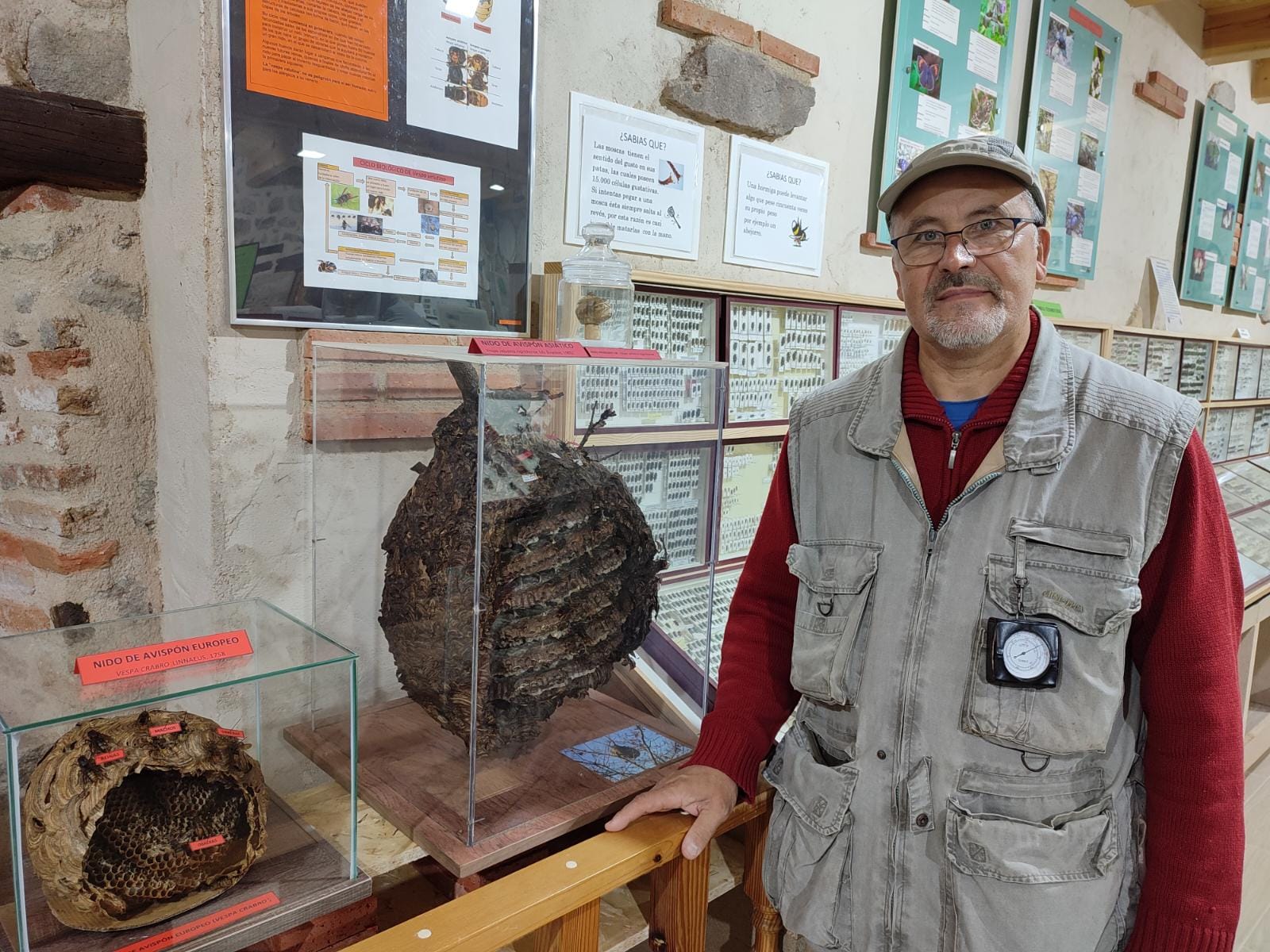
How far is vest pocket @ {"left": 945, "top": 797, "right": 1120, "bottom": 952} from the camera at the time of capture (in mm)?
995

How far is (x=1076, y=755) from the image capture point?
1.01 m

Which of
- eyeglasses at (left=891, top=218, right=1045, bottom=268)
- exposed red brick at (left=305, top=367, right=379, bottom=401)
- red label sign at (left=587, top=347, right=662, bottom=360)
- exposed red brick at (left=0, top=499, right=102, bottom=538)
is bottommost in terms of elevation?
exposed red brick at (left=0, top=499, right=102, bottom=538)

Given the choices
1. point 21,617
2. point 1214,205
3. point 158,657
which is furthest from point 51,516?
point 1214,205

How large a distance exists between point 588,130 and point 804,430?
2.64 feet

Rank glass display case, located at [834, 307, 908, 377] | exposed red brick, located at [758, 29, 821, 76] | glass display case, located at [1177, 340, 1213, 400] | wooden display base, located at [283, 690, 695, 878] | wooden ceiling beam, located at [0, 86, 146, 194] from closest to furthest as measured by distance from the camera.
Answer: wooden display base, located at [283, 690, 695, 878], wooden ceiling beam, located at [0, 86, 146, 194], exposed red brick, located at [758, 29, 821, 76], glass display case, located at [834, 307, 908, 377], glass display case, located at [1177, 340, 1213, 400]

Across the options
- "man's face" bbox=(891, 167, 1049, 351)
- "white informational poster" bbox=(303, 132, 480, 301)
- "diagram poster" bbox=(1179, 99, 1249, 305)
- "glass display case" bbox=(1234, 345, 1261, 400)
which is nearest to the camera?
"man's face" bbox=(891, 167, 1049, 351)

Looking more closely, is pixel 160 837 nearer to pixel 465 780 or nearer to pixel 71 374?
pixel 465 780

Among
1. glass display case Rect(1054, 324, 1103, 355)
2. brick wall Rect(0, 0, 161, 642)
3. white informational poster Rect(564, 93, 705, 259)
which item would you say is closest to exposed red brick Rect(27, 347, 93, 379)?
brick wall Rect(0, 0, 161, 642)

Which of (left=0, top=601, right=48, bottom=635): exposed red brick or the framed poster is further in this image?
(left=0, top=601, right=48, bottom=635): exposed red brick

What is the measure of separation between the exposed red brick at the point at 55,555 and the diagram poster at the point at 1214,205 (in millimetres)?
4279

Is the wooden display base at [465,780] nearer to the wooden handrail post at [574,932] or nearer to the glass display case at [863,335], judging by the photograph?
the wooden handrail post at [574,932]

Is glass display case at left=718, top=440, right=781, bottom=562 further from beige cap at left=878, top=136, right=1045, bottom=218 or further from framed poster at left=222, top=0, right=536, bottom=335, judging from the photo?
beige cap at left=878, top=136, right=1045, bottom=218

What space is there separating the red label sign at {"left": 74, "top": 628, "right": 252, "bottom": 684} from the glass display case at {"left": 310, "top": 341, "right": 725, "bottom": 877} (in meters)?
0.18

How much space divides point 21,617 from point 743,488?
1443 millimetres
